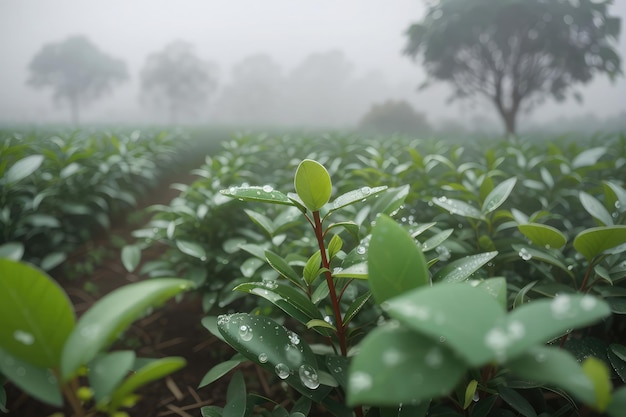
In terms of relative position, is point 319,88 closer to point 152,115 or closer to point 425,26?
point 152,115

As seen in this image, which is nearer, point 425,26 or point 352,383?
point 352,383

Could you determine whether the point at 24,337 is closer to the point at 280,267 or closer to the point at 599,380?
the point at 280,267

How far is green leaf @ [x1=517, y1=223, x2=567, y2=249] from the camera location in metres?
0.74

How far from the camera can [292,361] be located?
70 centimetres

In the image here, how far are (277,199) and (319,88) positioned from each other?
61028 millimetres

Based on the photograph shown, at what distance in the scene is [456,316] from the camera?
1.18ft

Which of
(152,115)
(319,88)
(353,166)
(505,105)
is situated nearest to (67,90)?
(152,115)

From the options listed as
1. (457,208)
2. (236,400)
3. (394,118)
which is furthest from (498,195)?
(394,118)

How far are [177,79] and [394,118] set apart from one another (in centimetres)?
2995

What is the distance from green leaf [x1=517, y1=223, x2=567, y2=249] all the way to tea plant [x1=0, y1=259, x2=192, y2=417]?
0.70 metres

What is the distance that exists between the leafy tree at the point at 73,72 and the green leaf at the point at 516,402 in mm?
44517

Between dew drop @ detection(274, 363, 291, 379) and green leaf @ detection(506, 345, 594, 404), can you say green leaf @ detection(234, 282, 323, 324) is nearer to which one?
dew drop @ detection(274, 363, 291, 379)

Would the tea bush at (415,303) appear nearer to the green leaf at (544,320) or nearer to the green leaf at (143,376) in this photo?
the green leaf at (544,320)

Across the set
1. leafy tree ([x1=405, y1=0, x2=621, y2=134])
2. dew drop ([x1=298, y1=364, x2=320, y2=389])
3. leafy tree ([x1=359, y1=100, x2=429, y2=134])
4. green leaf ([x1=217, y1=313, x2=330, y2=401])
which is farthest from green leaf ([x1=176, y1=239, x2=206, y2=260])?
leafy tree ([x1=359, y1=100, x2=429, y2=134])
